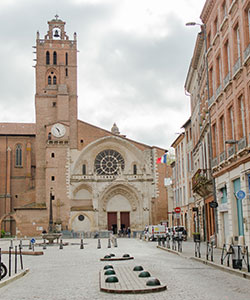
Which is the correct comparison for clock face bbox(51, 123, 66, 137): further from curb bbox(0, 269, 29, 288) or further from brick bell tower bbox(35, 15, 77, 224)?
curb bbox(0, 269, 29, 288)

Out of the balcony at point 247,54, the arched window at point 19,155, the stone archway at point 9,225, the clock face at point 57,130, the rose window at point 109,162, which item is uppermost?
the clock face at point 57,130

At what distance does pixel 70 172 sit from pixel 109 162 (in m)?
5.89

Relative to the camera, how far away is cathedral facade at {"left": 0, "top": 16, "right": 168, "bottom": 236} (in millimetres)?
60188

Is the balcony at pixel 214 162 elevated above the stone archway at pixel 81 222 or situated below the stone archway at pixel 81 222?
above

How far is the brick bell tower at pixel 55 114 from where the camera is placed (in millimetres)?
60344

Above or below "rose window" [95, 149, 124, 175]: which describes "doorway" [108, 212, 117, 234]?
below

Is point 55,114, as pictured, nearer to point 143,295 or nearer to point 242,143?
point 242,143

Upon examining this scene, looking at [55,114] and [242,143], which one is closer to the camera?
[242,143]

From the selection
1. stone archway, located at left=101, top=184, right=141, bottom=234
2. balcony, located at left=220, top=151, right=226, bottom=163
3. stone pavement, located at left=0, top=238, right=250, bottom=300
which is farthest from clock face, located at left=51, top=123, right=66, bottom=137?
stone pavement, located at left=0, top=238, right=250, bottom=300

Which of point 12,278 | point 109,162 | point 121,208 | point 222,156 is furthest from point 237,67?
point 121,208

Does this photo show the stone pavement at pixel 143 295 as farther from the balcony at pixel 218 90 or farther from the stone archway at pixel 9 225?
the stone archway at pixel 9 225

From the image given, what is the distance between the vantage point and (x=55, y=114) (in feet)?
209

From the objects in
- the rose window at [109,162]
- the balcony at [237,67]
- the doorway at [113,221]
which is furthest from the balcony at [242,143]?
the doorway at [113,221]

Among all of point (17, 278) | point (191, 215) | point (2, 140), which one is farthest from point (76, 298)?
point (2, 140)
